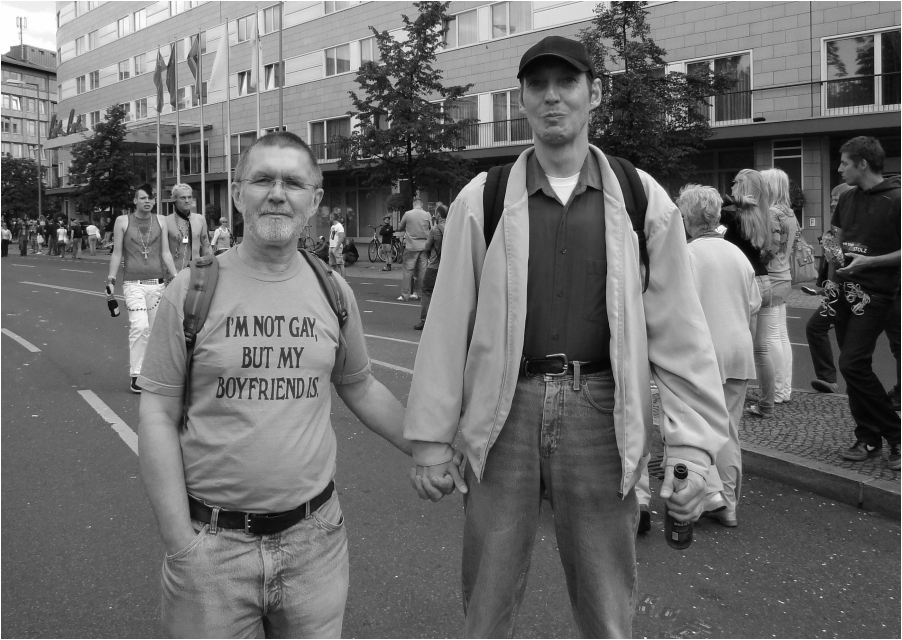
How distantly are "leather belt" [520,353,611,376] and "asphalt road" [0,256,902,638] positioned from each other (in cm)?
139

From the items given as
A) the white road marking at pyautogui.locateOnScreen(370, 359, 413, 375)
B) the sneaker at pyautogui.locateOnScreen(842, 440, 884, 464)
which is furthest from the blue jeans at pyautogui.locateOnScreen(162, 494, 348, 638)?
the white road marking at pyautogui.locateOnScreen(370, 359, 413, 375)

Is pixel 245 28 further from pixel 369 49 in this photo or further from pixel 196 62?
pixel 196 62

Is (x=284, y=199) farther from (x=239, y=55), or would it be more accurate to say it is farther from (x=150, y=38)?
(x=150, y=38)

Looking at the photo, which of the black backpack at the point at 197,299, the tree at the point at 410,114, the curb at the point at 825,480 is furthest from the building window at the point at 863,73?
the black backpack at the point at 197,299

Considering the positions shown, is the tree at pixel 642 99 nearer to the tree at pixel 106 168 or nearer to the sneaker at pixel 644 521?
the sneaker at pixel 644 521

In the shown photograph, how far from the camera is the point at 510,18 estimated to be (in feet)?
110

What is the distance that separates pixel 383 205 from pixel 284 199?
123 feet

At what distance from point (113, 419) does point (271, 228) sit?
5.30m

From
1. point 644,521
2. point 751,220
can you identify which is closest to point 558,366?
point 644,521

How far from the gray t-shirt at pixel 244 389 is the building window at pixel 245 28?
46199 millimetres

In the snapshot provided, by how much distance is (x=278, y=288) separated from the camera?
232cm

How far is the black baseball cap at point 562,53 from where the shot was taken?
2.54 m

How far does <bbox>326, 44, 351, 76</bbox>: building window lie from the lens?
40281 millimetres

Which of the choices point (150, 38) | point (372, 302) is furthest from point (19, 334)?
point (150, 38)
